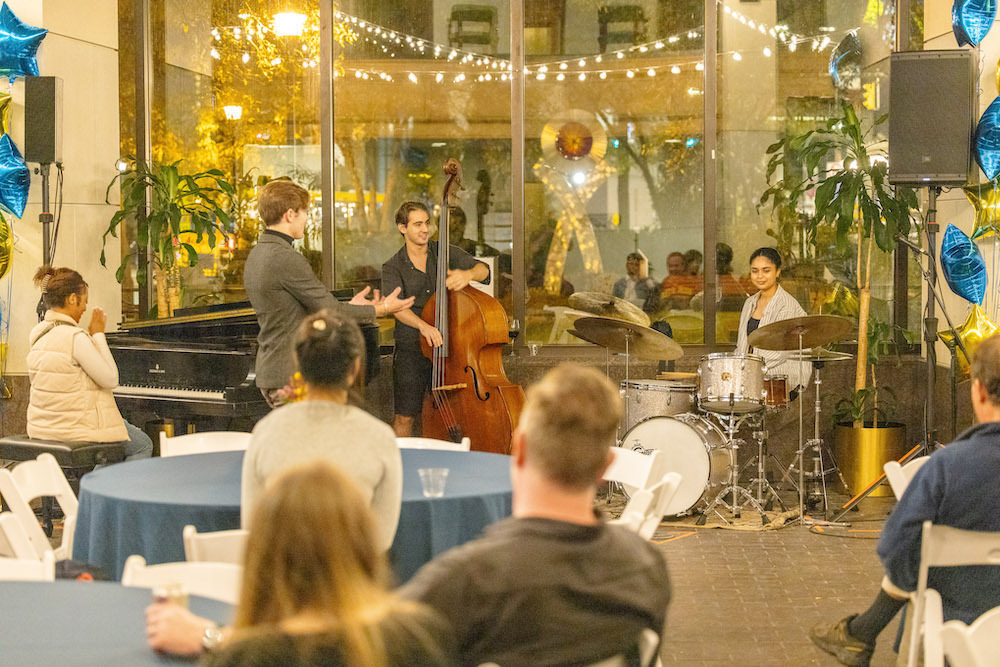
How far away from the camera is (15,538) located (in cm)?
300

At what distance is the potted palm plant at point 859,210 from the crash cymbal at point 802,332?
94 centimetres

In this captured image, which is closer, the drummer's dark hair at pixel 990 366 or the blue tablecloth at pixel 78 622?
the blue tablecloth at pixel 78 622

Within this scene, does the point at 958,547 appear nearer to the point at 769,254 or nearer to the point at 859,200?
the point at 769,254

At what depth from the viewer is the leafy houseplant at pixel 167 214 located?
7.60 metres

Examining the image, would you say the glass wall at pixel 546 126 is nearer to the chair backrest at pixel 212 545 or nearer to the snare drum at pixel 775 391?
the snare drum at pixel 775 391

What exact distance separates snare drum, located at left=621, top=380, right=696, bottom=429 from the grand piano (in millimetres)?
1494

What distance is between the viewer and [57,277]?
5.66 meters

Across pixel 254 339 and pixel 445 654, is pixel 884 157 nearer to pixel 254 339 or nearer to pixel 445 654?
pixel 254 339

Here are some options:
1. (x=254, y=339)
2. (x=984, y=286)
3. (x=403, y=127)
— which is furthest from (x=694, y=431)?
(x=403, y=127)

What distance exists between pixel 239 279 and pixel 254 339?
7.57ft

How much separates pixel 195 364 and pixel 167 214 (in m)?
1.82

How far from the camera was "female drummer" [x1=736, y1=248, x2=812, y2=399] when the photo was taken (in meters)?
6.65

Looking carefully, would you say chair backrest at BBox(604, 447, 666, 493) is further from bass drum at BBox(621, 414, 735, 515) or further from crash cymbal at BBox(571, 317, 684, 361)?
bass drum at BBox(621, 414, 735, 515)

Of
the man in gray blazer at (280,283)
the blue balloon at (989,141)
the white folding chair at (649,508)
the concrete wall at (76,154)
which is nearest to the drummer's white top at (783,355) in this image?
the blue balloon at (989,141)
